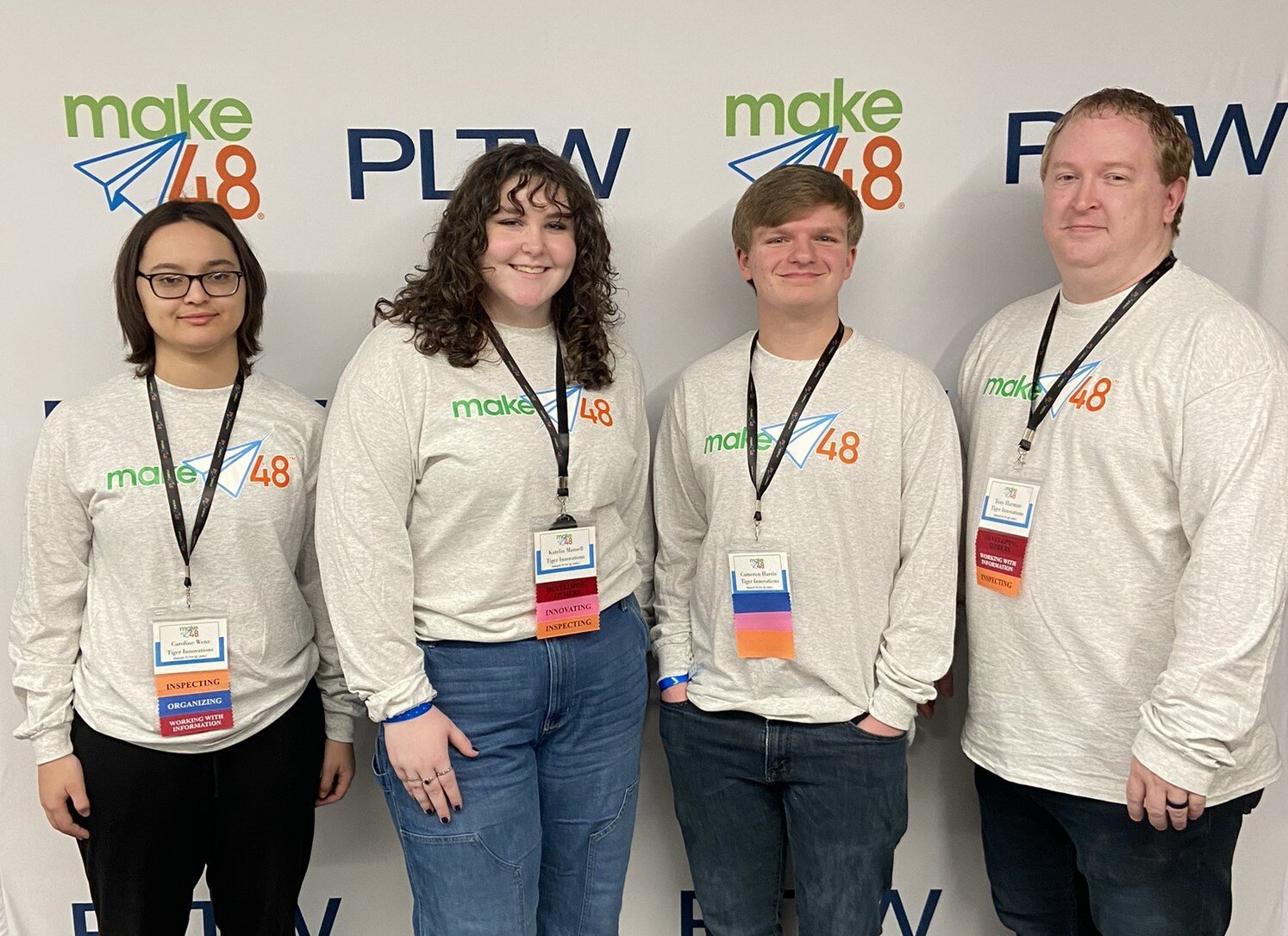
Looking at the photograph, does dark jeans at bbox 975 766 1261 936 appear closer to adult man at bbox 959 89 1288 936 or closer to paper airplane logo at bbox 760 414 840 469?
adult man at bbox 959 89 1288 936

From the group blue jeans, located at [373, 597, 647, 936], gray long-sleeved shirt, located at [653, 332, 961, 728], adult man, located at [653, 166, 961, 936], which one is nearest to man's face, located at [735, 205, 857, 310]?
adult man, located at [653, 166, 961, 936]

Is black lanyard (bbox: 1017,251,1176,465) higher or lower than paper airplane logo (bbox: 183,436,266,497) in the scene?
higher

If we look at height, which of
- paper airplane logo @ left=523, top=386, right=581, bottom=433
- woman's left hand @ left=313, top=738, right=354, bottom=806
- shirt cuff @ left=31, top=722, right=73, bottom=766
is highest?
paper airplane logo @ left=523, top=386, right=581, bottom=433

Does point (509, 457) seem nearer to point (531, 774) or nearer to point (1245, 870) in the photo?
point (531, 774)

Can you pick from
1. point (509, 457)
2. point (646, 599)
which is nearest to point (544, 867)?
point (646, 599)

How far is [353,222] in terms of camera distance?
6.59ft

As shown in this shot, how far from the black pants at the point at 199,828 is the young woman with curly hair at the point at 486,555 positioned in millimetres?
225

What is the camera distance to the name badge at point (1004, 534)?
1.61m

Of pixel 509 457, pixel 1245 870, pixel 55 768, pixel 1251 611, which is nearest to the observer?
pixel 1251 611

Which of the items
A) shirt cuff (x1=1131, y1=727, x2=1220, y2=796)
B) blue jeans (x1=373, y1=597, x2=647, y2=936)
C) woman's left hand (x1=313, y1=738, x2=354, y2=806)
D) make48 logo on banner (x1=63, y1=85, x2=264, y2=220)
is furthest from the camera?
make48 logo on banner (x1=63, y1=85, x2=264, y2=220)

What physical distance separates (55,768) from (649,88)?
5.94 feet

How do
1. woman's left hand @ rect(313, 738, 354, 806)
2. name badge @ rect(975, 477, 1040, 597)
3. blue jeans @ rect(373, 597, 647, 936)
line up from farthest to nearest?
woman's left hand @ rect(313, 738, 354, 806) → name badge @ rect(975, 477, 1040, 597) → blue jeans @ rect(373, 597, 647, 936)

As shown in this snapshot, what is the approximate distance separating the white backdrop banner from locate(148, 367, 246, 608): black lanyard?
1.47ft

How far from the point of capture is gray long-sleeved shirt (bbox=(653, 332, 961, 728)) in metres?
1.64
